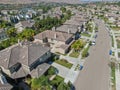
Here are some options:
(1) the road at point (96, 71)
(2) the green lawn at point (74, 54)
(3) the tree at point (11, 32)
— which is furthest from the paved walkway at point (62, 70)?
(3) the tree at point (11, 32)

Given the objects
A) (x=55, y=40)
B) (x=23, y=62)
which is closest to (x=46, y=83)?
(x=23, y=62)

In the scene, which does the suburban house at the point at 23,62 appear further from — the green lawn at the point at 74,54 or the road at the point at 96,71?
the green lawn at the point at 74,54

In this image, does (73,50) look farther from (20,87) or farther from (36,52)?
(20,87)

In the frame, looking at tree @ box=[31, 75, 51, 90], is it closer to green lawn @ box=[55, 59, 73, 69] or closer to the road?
the road

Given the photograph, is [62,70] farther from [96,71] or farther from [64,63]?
[96,71]

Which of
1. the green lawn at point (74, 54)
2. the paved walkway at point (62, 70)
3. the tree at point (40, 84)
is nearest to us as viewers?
the tree at point (40, 84)
